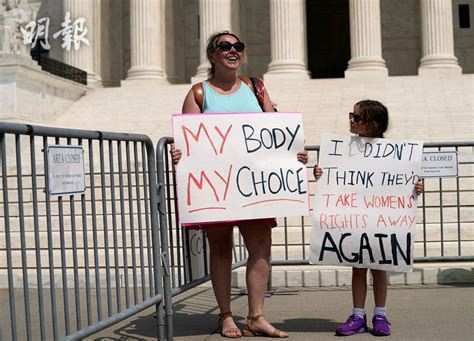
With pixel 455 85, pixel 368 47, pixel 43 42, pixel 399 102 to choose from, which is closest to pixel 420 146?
pixel 399 102

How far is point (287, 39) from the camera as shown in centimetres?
3191

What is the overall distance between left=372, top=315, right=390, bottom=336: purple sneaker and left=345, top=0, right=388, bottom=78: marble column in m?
25.6

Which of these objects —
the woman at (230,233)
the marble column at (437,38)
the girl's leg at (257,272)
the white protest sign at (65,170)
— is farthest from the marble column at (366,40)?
the white protest sign at (65,170)

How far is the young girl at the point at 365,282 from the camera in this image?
6.58 m

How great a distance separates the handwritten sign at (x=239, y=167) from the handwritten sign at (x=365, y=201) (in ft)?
1.13

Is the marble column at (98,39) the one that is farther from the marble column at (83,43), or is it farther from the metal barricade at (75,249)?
the metal barricade at (75,249)

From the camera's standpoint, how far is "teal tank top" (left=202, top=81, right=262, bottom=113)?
22.0 ft

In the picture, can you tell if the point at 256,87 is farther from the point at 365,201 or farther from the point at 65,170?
the point at 65,170

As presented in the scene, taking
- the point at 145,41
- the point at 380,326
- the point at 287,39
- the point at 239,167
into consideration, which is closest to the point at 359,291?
the point at 380,326

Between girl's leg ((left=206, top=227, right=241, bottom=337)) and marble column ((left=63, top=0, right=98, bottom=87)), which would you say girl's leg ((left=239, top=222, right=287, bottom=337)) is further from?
marble column ((left=63, top=0, right=98, bottom=87))

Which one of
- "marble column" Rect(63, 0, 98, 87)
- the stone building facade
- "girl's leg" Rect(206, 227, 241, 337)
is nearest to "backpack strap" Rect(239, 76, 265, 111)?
"girl's leg" Rect(206, 227, 241, 337)

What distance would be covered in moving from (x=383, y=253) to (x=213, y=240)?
1453 mm

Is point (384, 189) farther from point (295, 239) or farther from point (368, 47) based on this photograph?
point (368, 47)

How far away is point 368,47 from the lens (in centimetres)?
3184
